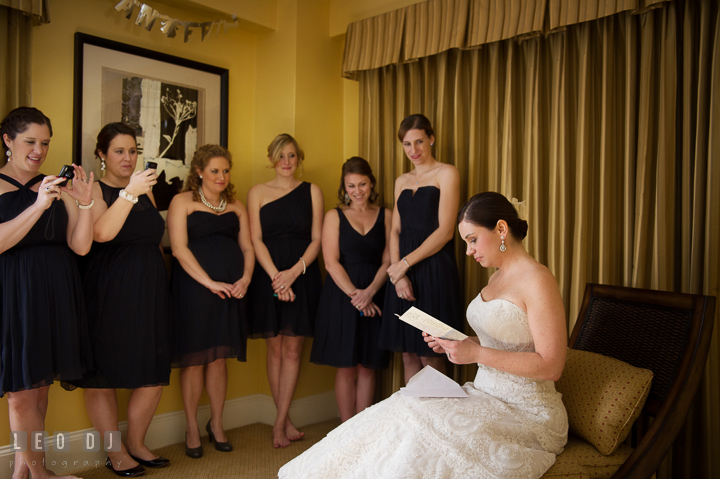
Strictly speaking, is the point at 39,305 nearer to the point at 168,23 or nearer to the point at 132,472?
the point at 132,472

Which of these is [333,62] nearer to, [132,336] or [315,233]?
[315,233]

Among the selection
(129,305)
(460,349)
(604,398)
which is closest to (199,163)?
(129,305)

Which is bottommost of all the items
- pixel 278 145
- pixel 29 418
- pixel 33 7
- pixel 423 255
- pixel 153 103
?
pixel 29 418

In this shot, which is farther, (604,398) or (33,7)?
(33,7)

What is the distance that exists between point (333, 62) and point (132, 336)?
7.83 ft

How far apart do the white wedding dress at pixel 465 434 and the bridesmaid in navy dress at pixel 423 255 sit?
103cm

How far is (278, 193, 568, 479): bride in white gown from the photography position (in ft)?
4.99

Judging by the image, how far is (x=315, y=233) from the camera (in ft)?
11.0

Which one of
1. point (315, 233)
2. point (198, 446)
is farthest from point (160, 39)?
point (198, 446)

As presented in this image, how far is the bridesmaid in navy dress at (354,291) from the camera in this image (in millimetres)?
3098

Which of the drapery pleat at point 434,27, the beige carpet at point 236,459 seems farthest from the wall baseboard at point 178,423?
the drapery pleat at point 434,27

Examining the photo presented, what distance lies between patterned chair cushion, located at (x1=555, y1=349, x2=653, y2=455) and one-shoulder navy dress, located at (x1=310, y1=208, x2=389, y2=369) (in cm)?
136

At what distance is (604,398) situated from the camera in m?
1.78

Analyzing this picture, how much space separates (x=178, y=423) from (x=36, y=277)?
139cm
